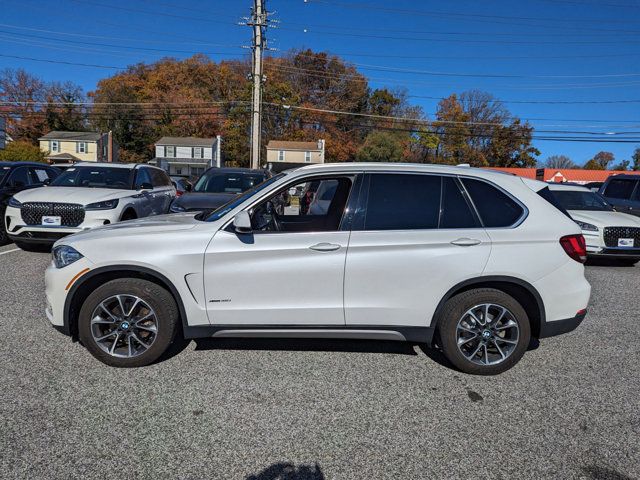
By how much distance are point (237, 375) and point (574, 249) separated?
3021mm

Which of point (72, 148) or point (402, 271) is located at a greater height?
point (72, 148)

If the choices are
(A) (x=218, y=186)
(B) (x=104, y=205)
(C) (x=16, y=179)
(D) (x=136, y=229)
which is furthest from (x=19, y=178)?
(D) (x=136, y=229)

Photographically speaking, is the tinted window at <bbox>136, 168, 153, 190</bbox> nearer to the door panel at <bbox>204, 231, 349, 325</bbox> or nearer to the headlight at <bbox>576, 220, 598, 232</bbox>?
the door panel at <bbox>204, 231, 349, 325</bbox>

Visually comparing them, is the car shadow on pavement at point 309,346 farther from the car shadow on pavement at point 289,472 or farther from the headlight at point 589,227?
the headlight at point 589,227

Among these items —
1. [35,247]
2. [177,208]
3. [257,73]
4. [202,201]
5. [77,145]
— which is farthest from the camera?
[77,145]

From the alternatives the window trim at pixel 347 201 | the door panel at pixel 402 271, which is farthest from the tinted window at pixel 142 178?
the door panel at pixel 402 271

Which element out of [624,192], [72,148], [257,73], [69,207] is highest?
[257,73]

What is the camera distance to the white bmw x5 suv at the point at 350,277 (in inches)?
144

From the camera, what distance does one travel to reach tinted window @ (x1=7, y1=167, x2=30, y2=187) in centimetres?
953

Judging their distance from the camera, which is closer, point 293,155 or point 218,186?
point 218,186

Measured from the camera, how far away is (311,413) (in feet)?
10.5

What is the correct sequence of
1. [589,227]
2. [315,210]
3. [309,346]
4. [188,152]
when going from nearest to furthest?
[309,346] < [315,210] < [589,227] < [188,152]

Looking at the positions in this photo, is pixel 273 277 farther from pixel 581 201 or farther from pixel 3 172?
pixel 581 201

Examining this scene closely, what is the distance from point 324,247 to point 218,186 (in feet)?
21.4
